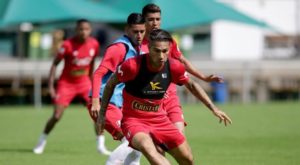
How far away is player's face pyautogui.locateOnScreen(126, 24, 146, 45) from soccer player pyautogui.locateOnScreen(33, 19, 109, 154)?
220 inches

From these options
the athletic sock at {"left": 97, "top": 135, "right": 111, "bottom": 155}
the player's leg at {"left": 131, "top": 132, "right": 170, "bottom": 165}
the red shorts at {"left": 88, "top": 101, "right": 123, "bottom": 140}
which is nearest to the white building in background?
the athletic sock at {"left": 97, "top": 135, "right": 111, "bottom": 155}

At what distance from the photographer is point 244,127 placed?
78.0 ft

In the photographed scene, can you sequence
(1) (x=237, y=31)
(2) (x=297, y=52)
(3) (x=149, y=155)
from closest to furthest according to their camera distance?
(3) (x=149, y=155)
(1) (x=237, y=31)
(2) (x=297, y=52)

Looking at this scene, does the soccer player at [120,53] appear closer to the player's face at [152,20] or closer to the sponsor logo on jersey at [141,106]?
the player's face at [152,20]

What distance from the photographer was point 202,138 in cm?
2030

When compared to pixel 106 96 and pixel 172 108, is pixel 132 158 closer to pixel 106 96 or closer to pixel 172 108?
pixel 106 96

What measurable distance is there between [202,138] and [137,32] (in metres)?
9.06

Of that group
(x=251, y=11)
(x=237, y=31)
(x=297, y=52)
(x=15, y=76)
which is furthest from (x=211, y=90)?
(x=297, y=52)

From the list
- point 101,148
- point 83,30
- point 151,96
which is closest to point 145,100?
point 151,96

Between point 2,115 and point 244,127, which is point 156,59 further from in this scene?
point 2,115

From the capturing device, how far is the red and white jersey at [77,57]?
17516 mm

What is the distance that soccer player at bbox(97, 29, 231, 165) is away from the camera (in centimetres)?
1014

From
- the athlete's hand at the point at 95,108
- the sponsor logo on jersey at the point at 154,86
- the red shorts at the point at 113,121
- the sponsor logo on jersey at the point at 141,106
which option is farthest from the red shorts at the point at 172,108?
the sponsor logo on jersey at the point at 154,86

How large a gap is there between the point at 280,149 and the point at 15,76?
76.4ft
